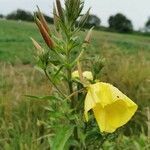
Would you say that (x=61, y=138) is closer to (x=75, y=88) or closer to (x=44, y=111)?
(x=75, y=88)

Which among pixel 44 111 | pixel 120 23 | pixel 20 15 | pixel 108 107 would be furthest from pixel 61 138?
pixel 120 23

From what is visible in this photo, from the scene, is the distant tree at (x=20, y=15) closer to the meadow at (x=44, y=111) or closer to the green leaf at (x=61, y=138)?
the meadow at (x=44, y=111)

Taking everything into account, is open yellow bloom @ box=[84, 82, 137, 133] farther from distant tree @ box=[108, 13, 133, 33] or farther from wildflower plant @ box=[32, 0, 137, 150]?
distant tree @ box=[108, 13, 133, 33]

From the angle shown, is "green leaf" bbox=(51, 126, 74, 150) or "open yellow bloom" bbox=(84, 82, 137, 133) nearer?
"open yellow bloom" bbox=(84, 82, 137, 133)

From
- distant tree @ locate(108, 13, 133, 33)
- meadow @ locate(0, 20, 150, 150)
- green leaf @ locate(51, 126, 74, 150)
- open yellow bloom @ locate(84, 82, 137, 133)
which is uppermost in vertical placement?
open yellow bloom @ locate(84, 82, 137, 133)

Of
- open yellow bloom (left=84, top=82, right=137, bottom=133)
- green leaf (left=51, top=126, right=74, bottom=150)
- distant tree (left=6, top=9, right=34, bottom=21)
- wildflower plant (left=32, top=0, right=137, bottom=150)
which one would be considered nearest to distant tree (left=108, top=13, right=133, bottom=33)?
distant tree (left=6, top=9, right=34, bottom=21)

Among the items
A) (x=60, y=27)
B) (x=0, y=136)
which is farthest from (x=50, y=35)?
(x=0, y=136)

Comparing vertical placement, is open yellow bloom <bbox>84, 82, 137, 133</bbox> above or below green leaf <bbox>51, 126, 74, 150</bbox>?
above

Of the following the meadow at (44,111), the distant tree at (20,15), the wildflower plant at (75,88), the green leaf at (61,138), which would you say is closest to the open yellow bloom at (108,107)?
the wildflower plant at (75,88)

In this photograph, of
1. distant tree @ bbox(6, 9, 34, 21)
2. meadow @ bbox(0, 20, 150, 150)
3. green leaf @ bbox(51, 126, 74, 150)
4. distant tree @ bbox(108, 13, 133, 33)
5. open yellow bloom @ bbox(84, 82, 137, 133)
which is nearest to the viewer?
open yellow bloom @ bbox(84, 82, 137, 133)
